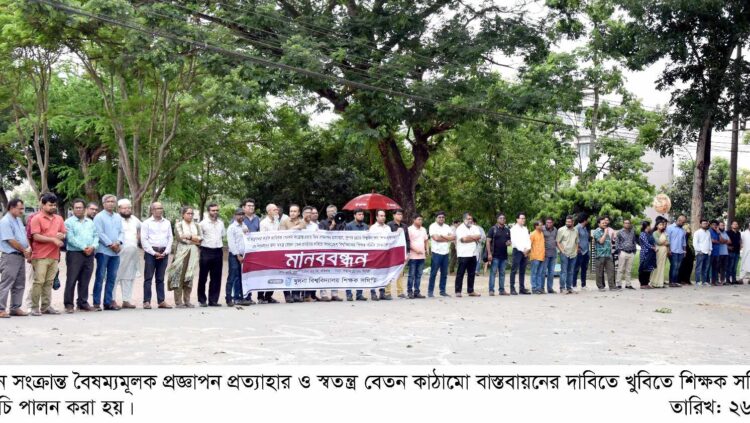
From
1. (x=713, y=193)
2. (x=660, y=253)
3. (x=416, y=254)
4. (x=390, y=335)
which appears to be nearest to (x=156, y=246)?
(x=390, y=335)

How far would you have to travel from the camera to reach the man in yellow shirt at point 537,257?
55.9ft

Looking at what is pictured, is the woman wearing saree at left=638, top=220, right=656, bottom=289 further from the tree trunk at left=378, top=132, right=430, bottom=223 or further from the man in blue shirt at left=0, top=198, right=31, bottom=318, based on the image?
the man in blue shirt at left=0, top=198, right=31, bottom=318

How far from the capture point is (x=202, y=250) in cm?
1341

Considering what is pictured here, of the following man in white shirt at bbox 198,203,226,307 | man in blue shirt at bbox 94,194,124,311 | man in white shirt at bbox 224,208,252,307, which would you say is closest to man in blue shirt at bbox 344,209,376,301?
man in white shirt at bbox 224,208,252,307

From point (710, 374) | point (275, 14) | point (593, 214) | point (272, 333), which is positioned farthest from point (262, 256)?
point (593, 214)

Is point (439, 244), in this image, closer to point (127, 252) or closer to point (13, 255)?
point (127, 252)

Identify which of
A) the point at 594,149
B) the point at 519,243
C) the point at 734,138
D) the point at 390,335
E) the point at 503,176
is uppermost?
the point at 594,149

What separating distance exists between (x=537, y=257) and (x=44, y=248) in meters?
9.79

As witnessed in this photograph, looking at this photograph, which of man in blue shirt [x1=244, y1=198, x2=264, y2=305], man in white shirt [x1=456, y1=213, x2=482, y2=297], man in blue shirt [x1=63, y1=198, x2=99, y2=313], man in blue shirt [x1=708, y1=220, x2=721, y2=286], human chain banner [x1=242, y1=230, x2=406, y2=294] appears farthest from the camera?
man in blue shirt [x1=708, y1=220, x2=721, y2=286]

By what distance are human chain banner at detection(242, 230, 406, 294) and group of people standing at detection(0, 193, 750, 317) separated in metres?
0.20

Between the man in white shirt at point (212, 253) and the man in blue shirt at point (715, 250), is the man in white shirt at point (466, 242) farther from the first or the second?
the man in blue shirt at point (715, 250)

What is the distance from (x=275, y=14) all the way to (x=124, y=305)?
11550mm

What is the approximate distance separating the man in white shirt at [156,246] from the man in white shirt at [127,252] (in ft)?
→ 0.52

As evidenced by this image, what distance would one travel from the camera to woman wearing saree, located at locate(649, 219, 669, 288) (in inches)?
771
